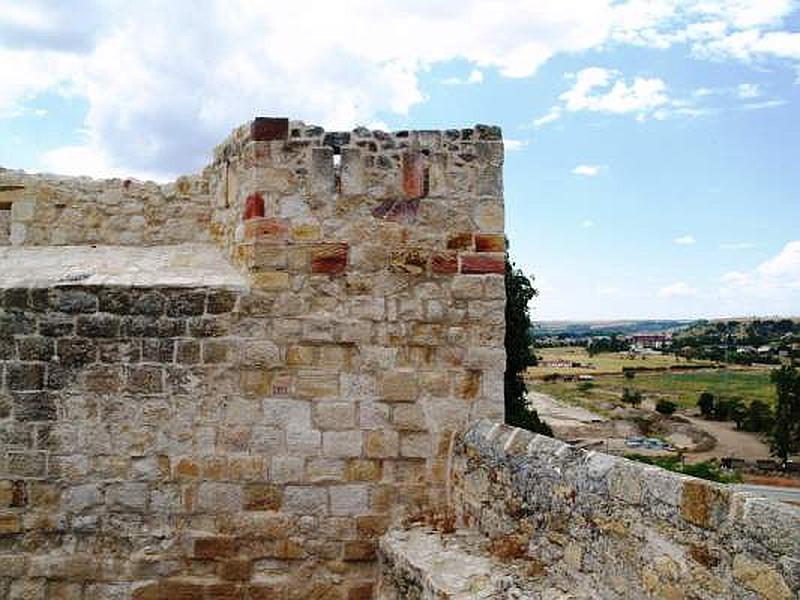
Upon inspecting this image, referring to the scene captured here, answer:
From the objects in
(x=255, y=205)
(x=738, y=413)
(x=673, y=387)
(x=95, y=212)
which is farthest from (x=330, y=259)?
(x=673, y=387)

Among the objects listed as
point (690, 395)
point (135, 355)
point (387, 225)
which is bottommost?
point (690, 395)

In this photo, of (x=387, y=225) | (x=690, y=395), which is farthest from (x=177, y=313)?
(x=690, y=395)

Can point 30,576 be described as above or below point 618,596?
below

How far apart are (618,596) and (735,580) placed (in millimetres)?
743

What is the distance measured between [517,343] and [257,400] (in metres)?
14.0

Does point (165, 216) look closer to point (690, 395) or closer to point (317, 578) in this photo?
point (317, 578)

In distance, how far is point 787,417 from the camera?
50406 mm

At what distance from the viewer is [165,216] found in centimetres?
611

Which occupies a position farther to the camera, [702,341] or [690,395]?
[702,341]

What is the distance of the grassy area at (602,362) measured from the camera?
343 feet

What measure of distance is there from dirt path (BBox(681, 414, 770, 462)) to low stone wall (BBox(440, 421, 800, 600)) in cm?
4613

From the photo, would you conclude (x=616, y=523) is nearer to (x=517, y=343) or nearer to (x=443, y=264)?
(x=443, y=264)

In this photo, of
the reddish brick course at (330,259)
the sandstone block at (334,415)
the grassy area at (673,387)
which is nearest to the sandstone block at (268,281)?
the reddish brick course at (330,259)

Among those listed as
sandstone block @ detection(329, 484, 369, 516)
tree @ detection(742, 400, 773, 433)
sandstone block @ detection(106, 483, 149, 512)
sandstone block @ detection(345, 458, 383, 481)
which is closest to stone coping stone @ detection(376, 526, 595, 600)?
sandstone block @ detection(329, 484, 369, 516)
